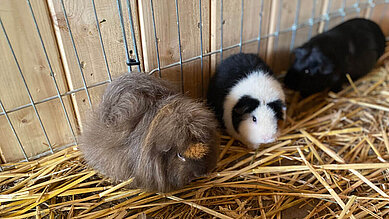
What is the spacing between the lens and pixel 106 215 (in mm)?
1241

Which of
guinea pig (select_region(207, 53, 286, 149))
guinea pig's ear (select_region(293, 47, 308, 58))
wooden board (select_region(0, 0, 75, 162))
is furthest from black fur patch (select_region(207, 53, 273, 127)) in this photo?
wooden board (select_region(0, 0, 75, 162))

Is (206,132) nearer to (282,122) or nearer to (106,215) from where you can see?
(106,215)

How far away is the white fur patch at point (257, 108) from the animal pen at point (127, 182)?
107 mm

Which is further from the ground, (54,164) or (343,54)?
(343,54)

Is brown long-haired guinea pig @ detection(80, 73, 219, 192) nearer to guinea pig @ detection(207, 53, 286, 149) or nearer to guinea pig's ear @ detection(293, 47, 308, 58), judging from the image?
guinea pig @ detection(207, 53, 286, 149)

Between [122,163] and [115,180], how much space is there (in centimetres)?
20

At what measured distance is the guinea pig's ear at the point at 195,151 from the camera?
3.65 feet

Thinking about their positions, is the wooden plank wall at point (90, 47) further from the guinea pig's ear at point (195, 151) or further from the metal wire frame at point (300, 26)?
the guinea pig's ear at point (195, 151)

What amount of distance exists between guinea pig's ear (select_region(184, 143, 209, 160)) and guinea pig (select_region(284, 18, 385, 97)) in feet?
3.92

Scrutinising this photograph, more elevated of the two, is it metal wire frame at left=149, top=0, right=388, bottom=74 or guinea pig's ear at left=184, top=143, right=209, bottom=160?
metal wire frame at left=149, top=0, right=388, bottom=74

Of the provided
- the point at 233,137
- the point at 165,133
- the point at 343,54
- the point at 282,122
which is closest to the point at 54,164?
the point at 165,133

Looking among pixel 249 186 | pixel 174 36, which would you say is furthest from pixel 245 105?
pixel 174 36

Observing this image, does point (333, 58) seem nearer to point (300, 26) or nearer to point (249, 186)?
point (300, 26)

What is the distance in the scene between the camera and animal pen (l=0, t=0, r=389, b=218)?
125 cm
